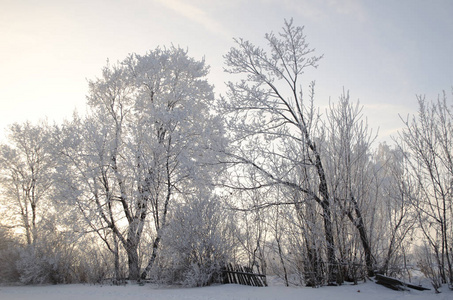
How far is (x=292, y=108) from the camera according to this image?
25.0ft

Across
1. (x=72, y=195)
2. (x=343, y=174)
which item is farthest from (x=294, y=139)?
(x=72, y=195)

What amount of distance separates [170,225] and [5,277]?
25.9 ft

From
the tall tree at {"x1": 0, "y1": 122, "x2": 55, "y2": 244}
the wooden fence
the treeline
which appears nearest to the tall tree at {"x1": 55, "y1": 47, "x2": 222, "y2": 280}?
the treeline

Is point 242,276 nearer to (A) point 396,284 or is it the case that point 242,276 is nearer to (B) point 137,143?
(A) point 396,284

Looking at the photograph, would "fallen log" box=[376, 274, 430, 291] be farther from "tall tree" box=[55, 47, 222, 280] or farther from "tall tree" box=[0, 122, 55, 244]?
"tall tree" box=[0, 122, 55, 244]

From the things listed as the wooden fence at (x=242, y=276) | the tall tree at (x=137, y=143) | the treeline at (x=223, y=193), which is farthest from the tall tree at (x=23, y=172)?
the wooden fence at (x=242, y=276)

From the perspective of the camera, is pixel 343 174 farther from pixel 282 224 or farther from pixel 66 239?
pixel 66 239

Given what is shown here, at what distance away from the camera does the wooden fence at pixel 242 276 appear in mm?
7660

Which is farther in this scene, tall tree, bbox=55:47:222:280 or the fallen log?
tall tree, bbox=55:47:222:280

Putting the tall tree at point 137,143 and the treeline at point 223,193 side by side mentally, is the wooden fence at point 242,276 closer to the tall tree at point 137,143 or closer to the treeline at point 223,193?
the treeline at point 223,193

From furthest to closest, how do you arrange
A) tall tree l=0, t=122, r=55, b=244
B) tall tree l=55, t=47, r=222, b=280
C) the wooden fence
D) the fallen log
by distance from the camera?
tall tree l=0, t=122, r=55, b=244, tall tree l=55, t=47, r=222, b=280, the wooden fence, the fallen log

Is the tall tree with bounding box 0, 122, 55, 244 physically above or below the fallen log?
above

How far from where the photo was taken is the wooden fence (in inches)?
302

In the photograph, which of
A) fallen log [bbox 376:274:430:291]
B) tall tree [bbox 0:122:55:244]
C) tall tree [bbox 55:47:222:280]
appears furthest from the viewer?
tall tree [bbox 0:122:55:244]
